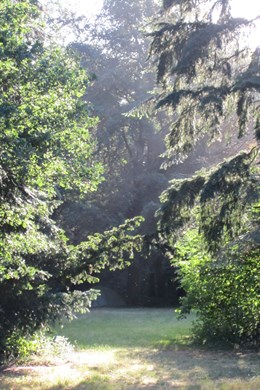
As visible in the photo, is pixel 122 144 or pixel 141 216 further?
pixel 122 144

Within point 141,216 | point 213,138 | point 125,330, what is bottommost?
point 125,330

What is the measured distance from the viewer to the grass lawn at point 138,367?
9.17 meters

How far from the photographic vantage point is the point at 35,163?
7.64 metres

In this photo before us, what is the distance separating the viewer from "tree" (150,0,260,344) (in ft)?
32.0

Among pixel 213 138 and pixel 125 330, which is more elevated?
pixel 213 138

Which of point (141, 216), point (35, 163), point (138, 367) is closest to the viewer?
point (35, 163)

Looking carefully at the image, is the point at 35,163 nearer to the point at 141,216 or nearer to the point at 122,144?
the point at 141,216

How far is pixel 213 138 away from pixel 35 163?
17.2 feet

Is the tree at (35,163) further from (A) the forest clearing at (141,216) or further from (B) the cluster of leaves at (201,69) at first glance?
(B) the cluster of leaves at (201,69)

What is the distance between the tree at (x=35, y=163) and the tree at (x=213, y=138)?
1441 millimetres

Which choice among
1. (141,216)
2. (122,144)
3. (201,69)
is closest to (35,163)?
(141,216)

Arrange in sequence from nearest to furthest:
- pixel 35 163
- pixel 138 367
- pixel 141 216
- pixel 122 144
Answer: pixel 35 163, pixel 138 367, pixel 141 216, pixel 122 144

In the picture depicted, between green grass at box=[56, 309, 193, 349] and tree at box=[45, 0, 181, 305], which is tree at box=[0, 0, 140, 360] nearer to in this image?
green grass at box=[56, 309, 193, 349]

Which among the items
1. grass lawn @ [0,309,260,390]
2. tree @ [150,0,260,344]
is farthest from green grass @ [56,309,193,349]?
tree @ [150,0,260,344]
